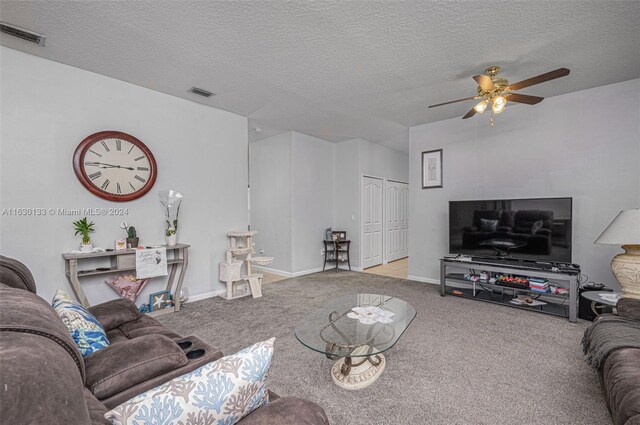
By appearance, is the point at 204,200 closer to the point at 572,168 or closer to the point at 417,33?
the point at 417,33

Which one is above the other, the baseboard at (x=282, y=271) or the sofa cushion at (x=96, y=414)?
the sofa cushion at (x=96, y=414)

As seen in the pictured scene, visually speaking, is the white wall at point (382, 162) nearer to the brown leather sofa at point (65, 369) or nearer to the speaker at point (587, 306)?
the speaker at point (587, 306)

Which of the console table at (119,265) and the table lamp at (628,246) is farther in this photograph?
the console table at (119,265)

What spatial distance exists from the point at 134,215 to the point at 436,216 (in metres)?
4.35

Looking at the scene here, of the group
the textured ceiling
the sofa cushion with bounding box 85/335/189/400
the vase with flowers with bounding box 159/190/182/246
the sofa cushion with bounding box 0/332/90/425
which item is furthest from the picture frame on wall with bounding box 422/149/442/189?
the sofa cushion with bounding box 0/332/90/425

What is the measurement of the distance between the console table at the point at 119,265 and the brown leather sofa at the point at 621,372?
3748 millimetres

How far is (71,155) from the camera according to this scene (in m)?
3.02

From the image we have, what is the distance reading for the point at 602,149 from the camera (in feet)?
11.5

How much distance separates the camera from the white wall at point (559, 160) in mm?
3395

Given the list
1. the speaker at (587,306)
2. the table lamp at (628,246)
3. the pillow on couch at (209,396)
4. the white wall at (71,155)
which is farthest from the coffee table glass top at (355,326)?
the white wall at (71,155)

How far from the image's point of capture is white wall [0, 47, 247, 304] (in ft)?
8.96

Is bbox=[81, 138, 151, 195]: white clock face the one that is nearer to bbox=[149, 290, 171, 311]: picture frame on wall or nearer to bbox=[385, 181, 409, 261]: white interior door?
bbox=[149, 290, 171, 311]: picture frame on wall

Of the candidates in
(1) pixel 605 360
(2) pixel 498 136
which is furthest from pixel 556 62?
(1) pixel 605 360

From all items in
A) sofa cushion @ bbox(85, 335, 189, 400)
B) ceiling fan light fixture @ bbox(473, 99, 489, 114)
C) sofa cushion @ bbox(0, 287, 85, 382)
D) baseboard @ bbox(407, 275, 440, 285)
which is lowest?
baseboard @ bbox(407, 275, 440, 285)
